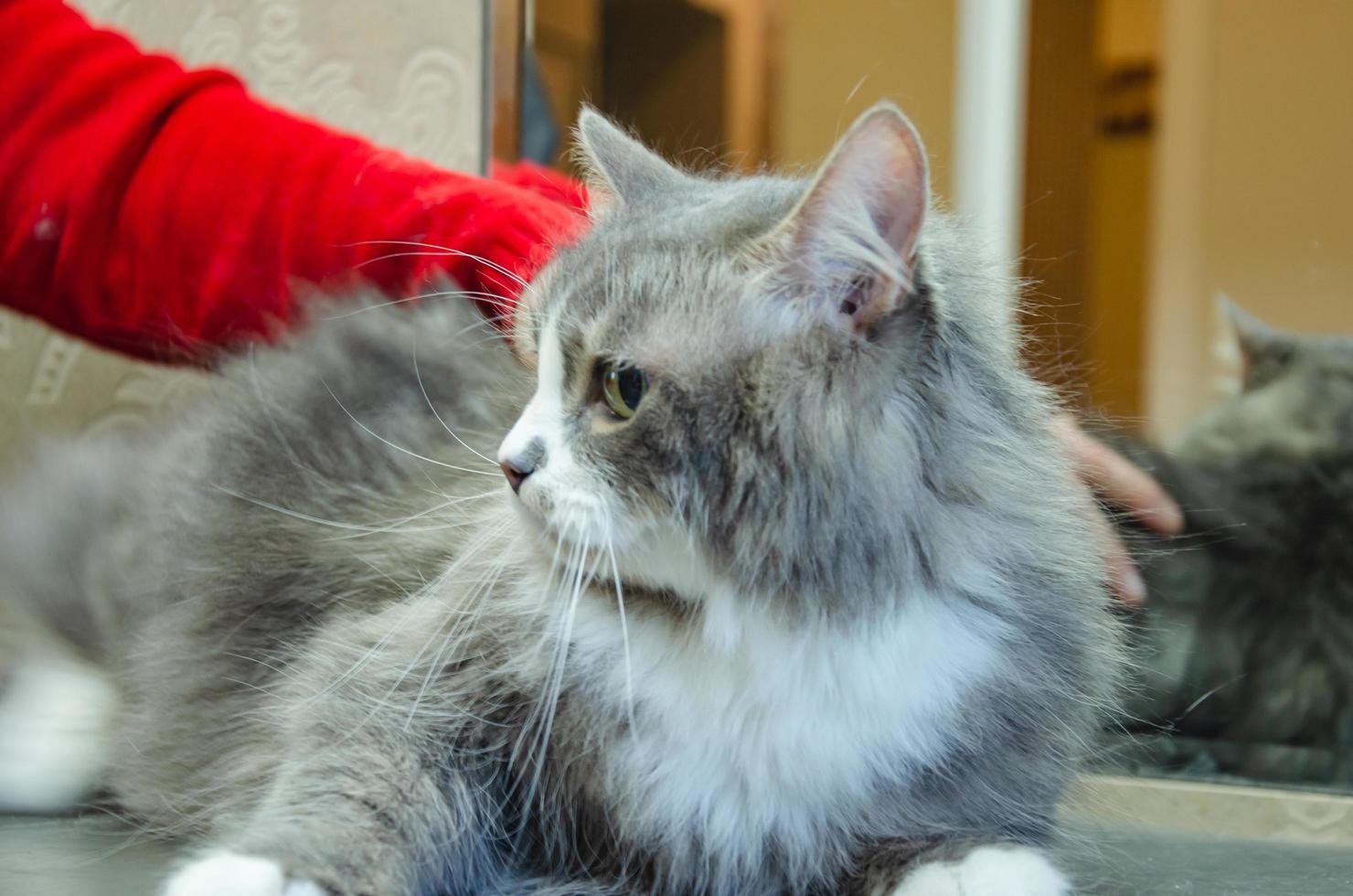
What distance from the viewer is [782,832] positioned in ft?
2.81

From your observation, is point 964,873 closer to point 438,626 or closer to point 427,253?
point 438,626

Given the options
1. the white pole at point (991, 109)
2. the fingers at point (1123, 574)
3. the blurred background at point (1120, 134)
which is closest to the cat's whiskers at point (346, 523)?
the fingers at point (1123, 574)

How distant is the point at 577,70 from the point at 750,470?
110 centimetres

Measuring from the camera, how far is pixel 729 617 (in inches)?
32.6

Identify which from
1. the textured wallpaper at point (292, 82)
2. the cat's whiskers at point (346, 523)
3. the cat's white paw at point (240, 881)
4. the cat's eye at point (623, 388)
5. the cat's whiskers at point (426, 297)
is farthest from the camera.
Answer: the textured wallpaper at point (292, 82)

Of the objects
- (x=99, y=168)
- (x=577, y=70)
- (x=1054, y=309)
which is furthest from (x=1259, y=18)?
(x=99, y=168)

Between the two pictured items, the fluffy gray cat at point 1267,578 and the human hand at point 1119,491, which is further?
the fluffy gray cat at point 1267,578

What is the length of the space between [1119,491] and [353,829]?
87 centimetres

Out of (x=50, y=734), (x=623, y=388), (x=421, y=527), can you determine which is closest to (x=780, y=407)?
(x=623, y=388)

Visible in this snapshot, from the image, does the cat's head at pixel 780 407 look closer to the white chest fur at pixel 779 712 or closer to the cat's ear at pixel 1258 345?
the white chest fur at pixel 779 712

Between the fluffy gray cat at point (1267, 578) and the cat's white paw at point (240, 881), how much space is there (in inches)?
46.2

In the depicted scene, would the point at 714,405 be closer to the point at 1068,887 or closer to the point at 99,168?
the point at 1068,887

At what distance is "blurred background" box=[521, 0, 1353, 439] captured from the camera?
4.83 ft

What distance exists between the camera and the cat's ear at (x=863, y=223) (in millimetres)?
755
